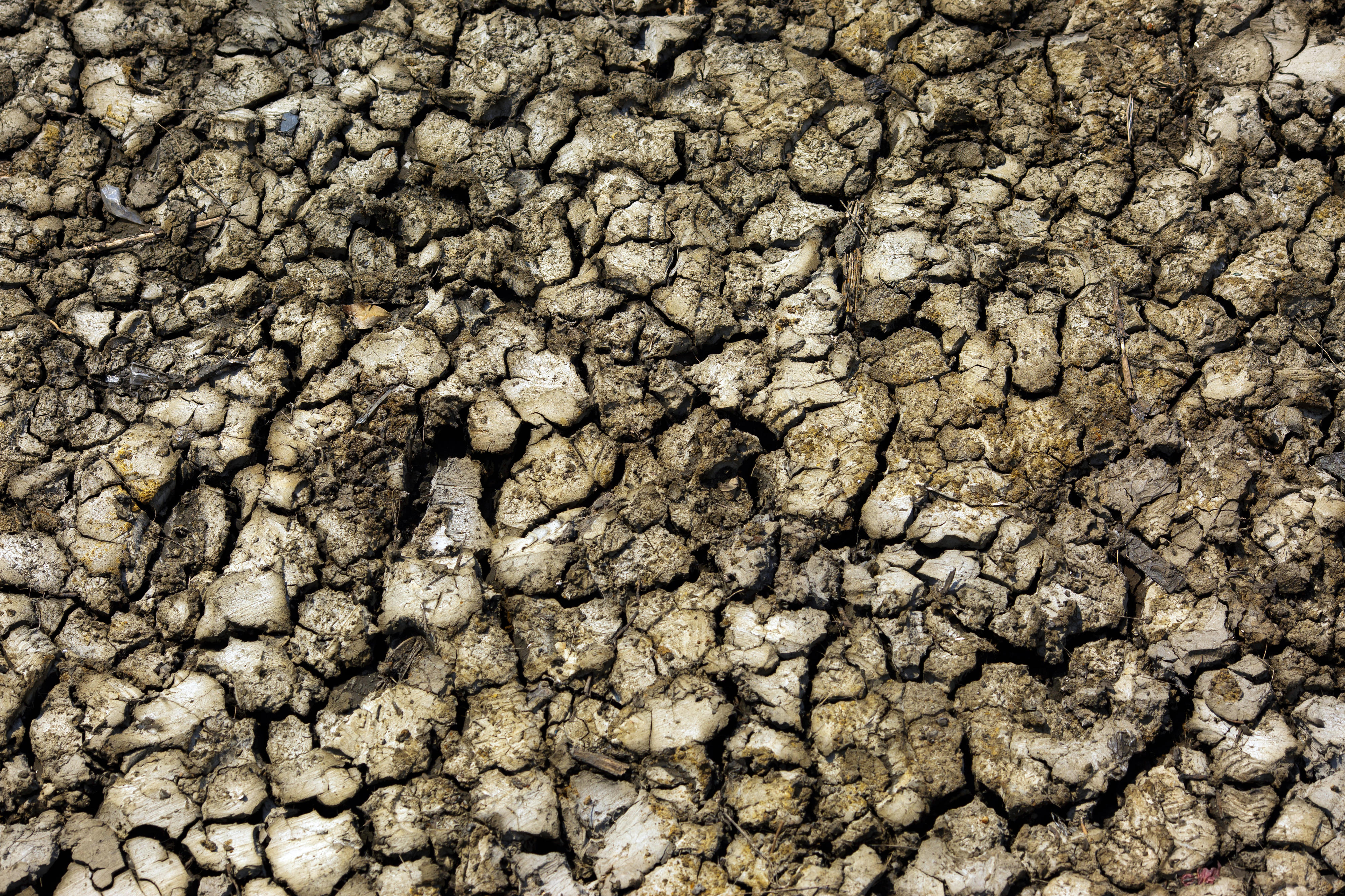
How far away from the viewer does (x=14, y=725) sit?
6.17ft

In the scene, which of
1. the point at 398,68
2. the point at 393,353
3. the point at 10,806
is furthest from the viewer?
the point at 398,68

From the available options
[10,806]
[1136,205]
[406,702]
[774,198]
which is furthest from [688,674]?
[1136,205]

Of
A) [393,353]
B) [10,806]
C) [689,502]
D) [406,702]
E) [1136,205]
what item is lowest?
[10,806]

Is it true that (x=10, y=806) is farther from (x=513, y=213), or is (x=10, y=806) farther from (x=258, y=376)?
(x=513, y=213)

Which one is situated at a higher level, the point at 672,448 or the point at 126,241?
the point at 126,241

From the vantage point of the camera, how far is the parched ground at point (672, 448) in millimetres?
1812

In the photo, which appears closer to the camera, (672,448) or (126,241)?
(672,448)

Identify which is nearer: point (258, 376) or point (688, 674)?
point (688, 674)

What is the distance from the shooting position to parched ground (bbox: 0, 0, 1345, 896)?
181cm

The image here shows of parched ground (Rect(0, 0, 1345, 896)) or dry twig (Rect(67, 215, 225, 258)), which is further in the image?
dry twig (Rect(67, 215, 225, 258))

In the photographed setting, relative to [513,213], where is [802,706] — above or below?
below

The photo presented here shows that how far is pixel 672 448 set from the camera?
2047mm

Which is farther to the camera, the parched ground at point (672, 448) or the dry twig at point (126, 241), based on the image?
the dry twig at point (126, 241)

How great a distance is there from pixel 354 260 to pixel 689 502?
3.56 feet
